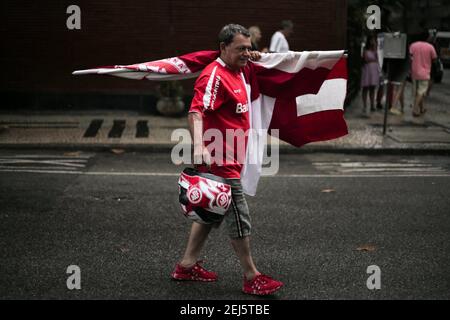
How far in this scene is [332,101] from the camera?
19.0 feet

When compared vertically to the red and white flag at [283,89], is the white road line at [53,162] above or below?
below

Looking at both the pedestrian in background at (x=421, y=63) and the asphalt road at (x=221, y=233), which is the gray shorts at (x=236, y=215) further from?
the pedestrian in background at (x=421, y=63)

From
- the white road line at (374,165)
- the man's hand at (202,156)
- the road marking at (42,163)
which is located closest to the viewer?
the man's hand at (202,156)

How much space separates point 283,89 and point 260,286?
1.50 metres

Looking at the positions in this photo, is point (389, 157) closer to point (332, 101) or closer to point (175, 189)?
point (175, 189)

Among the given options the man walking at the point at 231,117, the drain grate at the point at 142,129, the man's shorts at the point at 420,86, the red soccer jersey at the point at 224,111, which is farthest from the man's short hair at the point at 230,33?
the man's shorts at the point at 420,86

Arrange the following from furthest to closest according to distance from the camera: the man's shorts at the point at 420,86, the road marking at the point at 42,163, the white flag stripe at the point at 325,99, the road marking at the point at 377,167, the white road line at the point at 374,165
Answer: the man's shorts at the point at 420,86 → the white road line at the point at 374,165 → the road marking at the point at 377,167 → the road marking at the point at 42,163 → the white flag stripe at the point at 325,99

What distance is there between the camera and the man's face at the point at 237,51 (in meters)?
4.97

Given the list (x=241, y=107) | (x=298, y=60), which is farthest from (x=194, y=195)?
(x=298, y=60)

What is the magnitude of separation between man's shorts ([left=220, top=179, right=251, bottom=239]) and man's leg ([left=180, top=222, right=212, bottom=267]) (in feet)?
0.95

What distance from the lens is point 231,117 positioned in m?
5.07

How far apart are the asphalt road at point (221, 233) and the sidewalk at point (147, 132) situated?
1.56m

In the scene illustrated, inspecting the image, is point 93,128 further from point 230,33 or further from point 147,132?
point 230,33
